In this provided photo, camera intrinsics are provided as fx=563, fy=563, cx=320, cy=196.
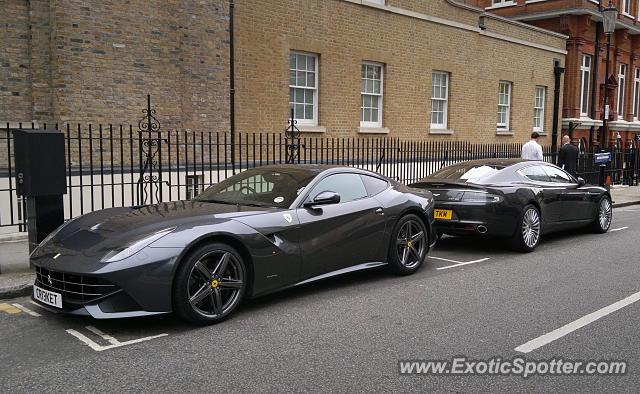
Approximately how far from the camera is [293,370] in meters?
4.07

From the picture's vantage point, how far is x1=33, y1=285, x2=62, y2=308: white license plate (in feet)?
15.7

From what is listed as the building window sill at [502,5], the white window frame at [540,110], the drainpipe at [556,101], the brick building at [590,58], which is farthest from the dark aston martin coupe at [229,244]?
the building window sill at [502,5]

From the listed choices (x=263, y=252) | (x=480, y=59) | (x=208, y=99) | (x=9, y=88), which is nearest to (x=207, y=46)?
(x=208, y=99)

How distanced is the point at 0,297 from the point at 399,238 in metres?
4.55

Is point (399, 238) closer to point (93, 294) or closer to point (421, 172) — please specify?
point (93, 294)

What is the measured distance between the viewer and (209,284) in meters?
5.02

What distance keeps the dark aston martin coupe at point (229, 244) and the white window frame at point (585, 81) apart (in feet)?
78.1

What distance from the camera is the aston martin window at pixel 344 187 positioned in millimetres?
6301

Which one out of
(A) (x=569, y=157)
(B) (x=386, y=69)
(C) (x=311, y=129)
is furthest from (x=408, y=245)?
(B) (x=386, y=69)

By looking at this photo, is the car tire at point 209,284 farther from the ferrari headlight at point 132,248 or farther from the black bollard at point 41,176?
the black bollard at point 41,176

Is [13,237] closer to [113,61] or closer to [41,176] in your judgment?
[41,176]

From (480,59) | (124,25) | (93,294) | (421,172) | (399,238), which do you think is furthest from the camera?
(480,59)

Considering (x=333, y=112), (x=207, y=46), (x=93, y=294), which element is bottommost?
(x=93, y=294)

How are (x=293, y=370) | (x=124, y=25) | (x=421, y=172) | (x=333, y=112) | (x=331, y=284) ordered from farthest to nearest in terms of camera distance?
(x=421, y=172) < (x=333, y=112) < (x=124, y=25) < (x=331, y=284) < (x=293, y=370)
